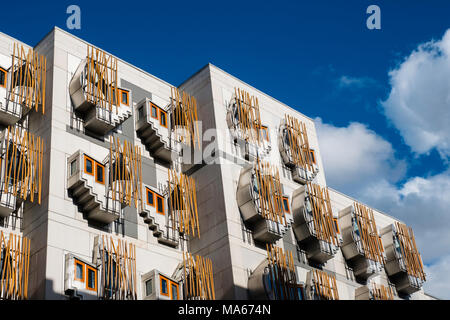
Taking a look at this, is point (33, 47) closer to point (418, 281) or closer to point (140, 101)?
point (140, 101)

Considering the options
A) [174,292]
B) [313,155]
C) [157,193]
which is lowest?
[174,292]

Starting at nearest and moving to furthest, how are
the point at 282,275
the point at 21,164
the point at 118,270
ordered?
the point at 118,270
the point at 21,164
the point at 282,275

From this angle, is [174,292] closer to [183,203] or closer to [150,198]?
[150,198]

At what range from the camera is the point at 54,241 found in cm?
3114

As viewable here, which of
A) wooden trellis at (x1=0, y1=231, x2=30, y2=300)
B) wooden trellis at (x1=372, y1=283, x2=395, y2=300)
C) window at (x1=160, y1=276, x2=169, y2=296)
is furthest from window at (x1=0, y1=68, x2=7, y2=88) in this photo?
wooden trellis at (x1=372, y1=283, x2=395, y2=300)

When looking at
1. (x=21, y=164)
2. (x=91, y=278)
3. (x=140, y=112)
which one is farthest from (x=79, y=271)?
(x=140, y=112)

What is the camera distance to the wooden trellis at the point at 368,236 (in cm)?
4631

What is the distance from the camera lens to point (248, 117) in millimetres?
43188

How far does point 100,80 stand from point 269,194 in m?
12.2

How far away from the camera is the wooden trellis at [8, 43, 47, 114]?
115 feet

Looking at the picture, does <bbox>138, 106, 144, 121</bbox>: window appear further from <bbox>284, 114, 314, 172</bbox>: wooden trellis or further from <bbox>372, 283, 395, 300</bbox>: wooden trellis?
<bbox>372, 283, 395, 300</bbox>: wooden trellis

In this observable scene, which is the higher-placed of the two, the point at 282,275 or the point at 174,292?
the point at 282,275

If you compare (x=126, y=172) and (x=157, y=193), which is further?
(x=157, y=193)
